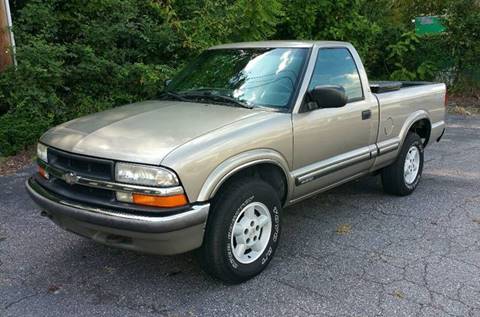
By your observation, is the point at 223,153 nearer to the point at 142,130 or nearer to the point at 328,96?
the point at 142,130

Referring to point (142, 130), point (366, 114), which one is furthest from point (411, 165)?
point (142, 130)

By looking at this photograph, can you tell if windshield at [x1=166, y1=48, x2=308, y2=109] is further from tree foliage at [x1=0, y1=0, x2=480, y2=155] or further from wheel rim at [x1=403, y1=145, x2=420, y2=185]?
tree foliage at [x1=0, y1=0, x2=480, y2=155]

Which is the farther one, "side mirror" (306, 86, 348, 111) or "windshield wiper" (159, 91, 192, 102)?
"windshield wiper" (159, 91, 192, 102)

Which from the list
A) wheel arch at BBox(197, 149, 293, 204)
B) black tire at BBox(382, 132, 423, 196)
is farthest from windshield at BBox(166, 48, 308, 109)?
black tire at BBox(382, 132, 423, 196)

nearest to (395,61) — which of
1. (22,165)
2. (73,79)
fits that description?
(73,79)

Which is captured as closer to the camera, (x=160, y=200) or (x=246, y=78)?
(x=160, y=200)

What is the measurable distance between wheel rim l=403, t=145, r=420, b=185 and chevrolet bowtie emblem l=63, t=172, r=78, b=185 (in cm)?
367

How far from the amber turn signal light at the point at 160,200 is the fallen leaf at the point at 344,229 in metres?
1.98

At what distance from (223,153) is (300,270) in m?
1.17

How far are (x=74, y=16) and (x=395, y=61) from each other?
8519mm

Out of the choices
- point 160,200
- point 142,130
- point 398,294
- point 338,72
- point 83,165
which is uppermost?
point 338,72

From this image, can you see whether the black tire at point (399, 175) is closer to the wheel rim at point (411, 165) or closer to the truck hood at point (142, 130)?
the wheel rim at point (411, 165)

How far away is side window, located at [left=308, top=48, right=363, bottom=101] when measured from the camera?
4.50 m

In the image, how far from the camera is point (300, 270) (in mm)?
3922
